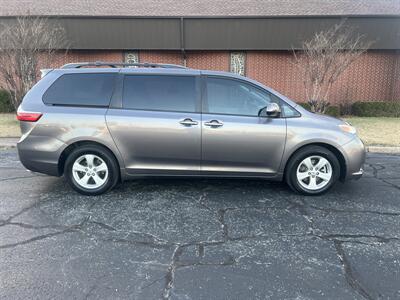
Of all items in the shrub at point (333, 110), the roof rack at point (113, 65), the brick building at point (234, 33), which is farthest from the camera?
the shrub at point (333, 110)

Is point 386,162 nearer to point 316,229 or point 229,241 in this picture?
point 316,229

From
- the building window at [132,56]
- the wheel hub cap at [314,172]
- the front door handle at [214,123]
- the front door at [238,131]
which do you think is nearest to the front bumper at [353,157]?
the wheel hub cap at [314,172]

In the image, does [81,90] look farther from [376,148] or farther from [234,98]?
[376,148]

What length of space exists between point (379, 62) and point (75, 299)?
15.4m

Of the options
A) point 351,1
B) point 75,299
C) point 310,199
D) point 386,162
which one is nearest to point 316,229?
point 310,199

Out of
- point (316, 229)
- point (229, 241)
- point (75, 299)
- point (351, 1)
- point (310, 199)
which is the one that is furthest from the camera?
point (351, 1)

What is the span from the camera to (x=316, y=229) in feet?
11.9

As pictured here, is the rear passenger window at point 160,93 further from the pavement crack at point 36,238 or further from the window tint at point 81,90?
the pavement crack at point 36,238

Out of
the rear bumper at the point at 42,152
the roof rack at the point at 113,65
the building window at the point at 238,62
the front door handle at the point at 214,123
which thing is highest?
the building window at the point at 238,62

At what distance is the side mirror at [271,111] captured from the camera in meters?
4.34

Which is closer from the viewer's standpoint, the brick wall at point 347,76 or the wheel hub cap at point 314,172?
the wheel hub cap at point 314,172

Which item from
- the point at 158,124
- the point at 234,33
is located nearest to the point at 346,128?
the point at 158,124

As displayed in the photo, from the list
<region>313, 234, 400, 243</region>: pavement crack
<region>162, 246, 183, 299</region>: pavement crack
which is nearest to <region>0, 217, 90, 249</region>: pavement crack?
<region>162, 246, 183, 299</region>: pavement crack

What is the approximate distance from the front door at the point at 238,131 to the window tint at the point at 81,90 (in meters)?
1.38
